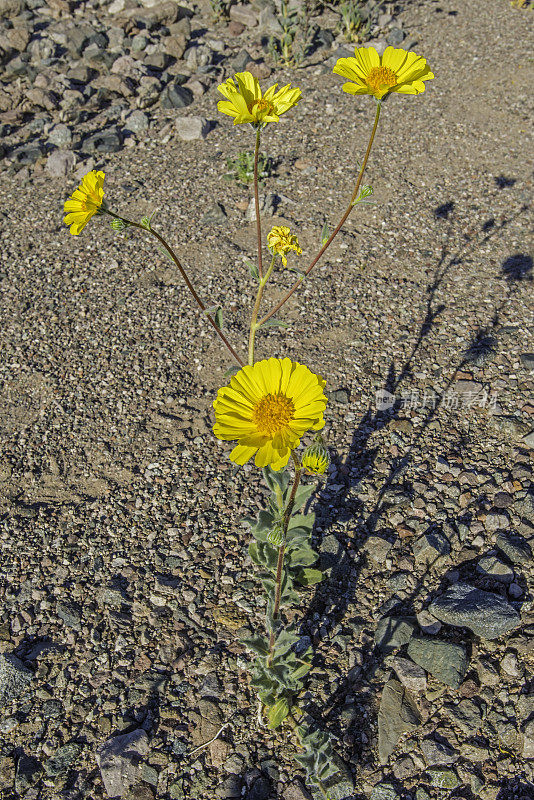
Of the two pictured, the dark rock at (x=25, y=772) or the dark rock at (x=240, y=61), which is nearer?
the dark rock at (x=25, y=772)

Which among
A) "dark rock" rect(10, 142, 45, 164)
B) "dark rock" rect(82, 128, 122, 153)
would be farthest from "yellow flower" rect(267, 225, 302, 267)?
"dark rock" rect(10, 142, 45, 164)

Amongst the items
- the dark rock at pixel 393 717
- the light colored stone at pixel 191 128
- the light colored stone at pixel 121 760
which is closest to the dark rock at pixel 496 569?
the dark rock at pixel 393 717

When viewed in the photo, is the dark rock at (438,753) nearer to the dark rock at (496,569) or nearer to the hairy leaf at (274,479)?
the dark rock at (496,569)

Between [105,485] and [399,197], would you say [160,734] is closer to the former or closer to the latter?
[105,485]

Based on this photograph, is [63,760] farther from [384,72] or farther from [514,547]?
[384,72]

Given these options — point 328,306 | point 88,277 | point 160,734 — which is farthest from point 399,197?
point 160,734

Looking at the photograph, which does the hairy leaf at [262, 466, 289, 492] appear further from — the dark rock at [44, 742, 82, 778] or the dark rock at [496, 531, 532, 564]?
the dark rock at [44, 742, 82, 778]

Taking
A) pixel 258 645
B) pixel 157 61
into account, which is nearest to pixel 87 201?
pixel 258 645
